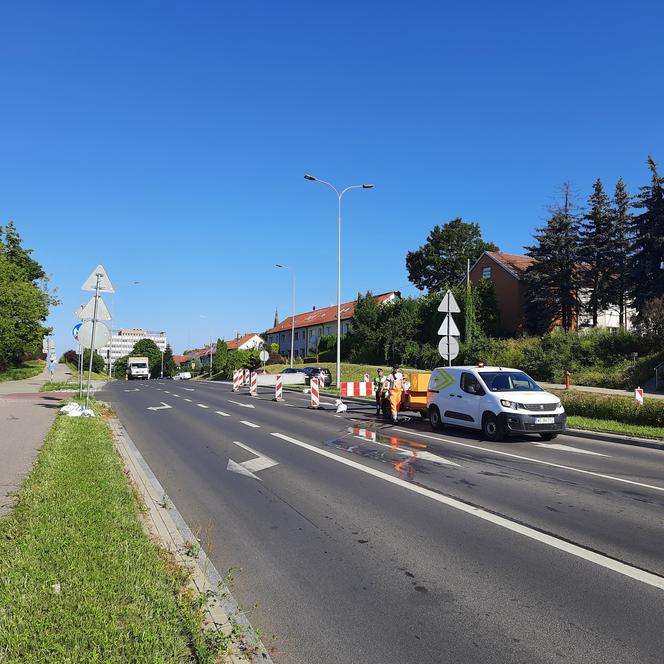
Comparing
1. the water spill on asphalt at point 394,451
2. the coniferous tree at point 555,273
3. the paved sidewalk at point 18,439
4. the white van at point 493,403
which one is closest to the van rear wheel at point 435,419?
the white van at point 493,403

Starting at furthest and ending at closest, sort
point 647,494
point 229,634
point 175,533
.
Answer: point 647,494
point 175,533
point 229,634

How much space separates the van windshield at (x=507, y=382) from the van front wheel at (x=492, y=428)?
0.70 metres

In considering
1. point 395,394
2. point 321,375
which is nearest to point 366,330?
point 321,375

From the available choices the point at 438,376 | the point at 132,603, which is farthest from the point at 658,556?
the point at 438,376

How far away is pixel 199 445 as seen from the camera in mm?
12078

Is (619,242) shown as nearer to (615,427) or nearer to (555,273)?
(555,273)

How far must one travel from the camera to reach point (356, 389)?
24906 millimetres

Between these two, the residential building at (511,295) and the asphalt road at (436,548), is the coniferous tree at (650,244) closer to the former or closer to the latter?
the residential building at (511,295)

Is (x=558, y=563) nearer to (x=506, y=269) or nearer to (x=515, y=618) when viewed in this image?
(x=515, y=618)

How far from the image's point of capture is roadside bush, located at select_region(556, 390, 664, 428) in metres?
14.2

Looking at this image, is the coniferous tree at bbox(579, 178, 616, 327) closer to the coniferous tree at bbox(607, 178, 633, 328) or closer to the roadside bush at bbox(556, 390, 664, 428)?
the coniferous tree at bbox(607, 178, 633, 328)

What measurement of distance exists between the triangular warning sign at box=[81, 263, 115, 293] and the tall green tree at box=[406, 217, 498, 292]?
2434 inches

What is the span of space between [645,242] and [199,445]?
1357 inches

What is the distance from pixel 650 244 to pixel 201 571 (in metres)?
38.9
